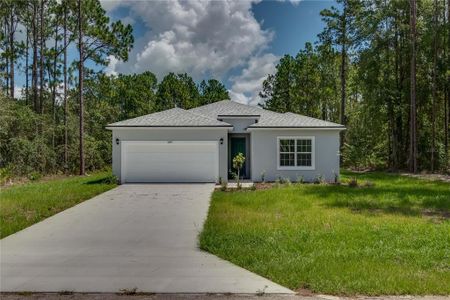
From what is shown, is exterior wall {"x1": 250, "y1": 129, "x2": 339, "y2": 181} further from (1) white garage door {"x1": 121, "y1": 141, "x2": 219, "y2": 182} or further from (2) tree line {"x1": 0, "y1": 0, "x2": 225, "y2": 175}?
(2) tree line {"x1": 0, "y1": 0, "x2": 225, "y2": 175}

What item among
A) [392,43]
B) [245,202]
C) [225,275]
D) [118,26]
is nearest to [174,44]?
[118,26]

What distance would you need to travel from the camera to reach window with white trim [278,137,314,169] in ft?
59.8

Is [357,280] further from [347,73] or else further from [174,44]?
[347,73]

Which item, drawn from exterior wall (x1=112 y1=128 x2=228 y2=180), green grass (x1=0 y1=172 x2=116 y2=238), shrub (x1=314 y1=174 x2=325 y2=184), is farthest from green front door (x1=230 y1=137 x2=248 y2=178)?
green grass (x1=0 y1=172 x2=116 y2=238)

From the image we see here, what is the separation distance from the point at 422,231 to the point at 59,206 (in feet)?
30.6

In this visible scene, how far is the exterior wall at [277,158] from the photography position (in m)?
18.2

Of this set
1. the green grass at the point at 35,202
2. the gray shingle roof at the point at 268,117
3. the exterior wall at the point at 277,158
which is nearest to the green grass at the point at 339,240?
the green grass at the point at 35,202

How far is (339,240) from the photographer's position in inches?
282

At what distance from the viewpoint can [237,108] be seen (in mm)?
22250

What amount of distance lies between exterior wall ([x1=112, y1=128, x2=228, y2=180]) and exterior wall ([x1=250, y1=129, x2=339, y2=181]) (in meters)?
1.45

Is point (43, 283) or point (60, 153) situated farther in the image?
point (60, 153)

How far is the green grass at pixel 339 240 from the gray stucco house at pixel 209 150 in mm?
5327

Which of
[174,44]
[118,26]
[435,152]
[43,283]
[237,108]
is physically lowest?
[43,283]

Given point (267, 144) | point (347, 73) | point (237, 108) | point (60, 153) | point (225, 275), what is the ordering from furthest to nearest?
point (347, 73) → point (60, 153) → point (237, 108) → point (267, 144) → point (225, 275)
